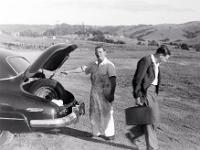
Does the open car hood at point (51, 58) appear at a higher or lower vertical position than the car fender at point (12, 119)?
higher

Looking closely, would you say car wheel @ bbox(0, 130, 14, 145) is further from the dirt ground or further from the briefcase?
the briefcase

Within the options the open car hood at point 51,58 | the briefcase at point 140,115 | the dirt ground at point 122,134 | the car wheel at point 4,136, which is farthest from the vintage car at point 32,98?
the briefcase at point 140,115

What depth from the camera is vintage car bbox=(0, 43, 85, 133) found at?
6.08 metres

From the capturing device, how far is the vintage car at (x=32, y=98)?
239 inches

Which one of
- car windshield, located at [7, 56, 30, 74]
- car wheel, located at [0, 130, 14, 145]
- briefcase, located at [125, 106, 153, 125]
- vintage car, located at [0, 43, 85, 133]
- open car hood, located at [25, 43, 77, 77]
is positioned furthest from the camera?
car windshield, located at [7, 56, 30, 74]

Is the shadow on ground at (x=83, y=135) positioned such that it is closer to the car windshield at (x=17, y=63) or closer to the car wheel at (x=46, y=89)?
the car wheel at (x=46, y=89)

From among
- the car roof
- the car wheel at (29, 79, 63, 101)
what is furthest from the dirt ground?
the car roof

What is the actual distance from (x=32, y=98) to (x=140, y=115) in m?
1.84

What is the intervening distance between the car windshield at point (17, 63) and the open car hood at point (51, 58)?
419mm

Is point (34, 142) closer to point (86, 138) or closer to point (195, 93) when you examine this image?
point (86, 138)

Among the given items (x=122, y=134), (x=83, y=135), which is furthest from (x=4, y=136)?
(x=122, y=134)

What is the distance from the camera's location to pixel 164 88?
42.9 feet

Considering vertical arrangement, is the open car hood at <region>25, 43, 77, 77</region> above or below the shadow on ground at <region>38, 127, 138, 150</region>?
above

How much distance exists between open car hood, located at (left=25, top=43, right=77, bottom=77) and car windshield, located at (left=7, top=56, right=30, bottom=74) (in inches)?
16.5
